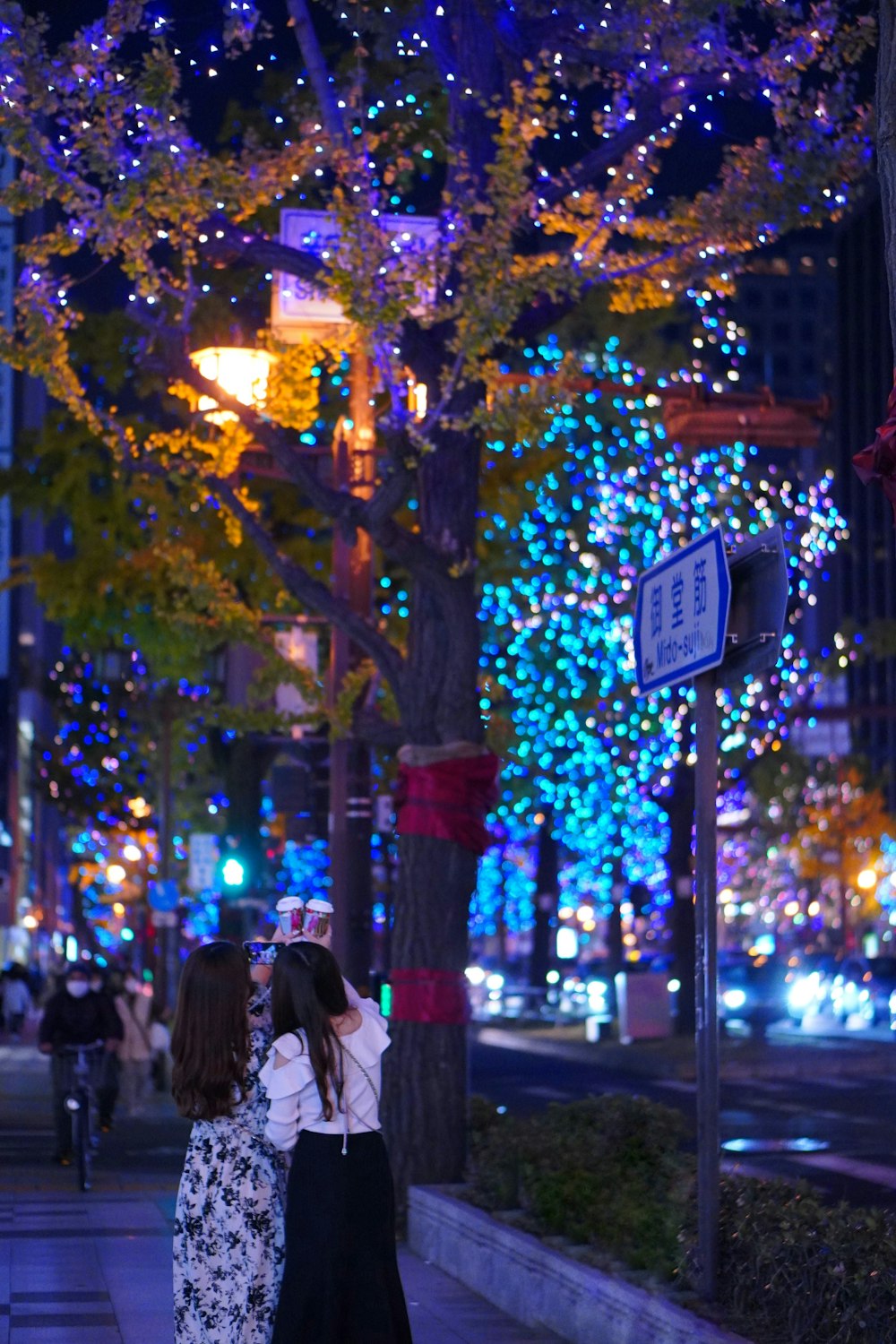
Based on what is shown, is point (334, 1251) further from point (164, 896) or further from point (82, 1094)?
point (164, 896)

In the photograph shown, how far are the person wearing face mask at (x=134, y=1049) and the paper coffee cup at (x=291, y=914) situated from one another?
689 inches

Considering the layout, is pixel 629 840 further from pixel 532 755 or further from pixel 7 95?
pixel 7 95

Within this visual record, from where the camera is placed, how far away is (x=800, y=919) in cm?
12312

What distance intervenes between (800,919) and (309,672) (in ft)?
359

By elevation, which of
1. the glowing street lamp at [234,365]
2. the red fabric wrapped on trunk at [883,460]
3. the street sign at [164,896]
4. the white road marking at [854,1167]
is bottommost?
the white road marking at [854,1167]

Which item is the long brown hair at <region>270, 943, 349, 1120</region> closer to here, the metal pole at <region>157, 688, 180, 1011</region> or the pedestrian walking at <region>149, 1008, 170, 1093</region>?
the pedestrian walking at <region>149, 1008, 170, 1093</region>

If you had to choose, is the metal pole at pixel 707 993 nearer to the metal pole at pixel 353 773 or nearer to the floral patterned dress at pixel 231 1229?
the floral patterned dress at pixel 231 1229


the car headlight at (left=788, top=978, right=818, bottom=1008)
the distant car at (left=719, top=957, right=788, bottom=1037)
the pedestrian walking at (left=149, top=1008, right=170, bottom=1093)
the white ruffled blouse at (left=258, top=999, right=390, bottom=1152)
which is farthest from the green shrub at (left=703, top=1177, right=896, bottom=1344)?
the car headlight at (left=788, top=978, right=818, bottom=1008)

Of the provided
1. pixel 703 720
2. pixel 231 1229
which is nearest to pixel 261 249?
pixel 703 720

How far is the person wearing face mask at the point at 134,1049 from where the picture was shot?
2494cm

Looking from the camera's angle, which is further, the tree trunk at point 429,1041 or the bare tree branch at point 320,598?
the bare tree branch at point 320,598

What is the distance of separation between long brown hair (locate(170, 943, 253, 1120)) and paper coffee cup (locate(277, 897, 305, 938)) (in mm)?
715

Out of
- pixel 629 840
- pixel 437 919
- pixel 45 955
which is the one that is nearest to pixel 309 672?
pixel 437 919

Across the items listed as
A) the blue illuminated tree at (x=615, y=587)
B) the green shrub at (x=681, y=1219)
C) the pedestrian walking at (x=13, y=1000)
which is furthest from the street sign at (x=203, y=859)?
the green shrub at (x=681, y=1219)
